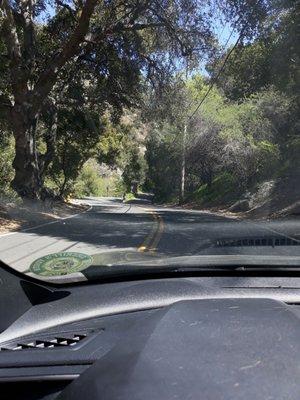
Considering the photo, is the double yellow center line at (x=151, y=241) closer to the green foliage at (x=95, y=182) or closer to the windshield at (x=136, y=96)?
the windshield at (x=136, y=96)

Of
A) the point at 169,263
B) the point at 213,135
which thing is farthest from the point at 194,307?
the point at 213,135

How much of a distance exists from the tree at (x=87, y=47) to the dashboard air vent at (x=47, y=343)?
2033 centimetres

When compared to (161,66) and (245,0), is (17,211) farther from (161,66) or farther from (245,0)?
(245,0)

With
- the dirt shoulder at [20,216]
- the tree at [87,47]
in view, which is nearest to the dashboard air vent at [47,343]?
the dirt shoulder at [20,216]

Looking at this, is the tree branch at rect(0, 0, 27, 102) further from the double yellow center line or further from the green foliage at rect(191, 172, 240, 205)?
the green foliage at rect(191, 172, 240, 205)

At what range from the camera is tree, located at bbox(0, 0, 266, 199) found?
2405 centimetres

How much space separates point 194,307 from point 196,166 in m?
56.5

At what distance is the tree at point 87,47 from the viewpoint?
24047 mm

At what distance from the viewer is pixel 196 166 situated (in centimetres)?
5906

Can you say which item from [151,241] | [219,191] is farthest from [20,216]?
[219,191]

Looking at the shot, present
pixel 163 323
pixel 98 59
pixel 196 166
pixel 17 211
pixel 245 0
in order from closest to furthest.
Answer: pixel 163 323, pixel 245 0, pixel 17 211, pixel 98 59, pixel 196 166

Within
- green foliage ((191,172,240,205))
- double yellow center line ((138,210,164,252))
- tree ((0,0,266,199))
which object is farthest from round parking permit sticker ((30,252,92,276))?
green foliage ((191,172,240,205))

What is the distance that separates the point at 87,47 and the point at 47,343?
78.7 feet

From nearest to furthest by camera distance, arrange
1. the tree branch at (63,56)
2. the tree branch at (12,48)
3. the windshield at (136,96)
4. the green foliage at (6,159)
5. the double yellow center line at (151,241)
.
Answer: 1. the double yellow center line at (151,241)
2. the windshield at (136,96)
3. the tree branch at (63,56)
4. the tree branch at (12,48)
5. the green foliage at (6,159)
